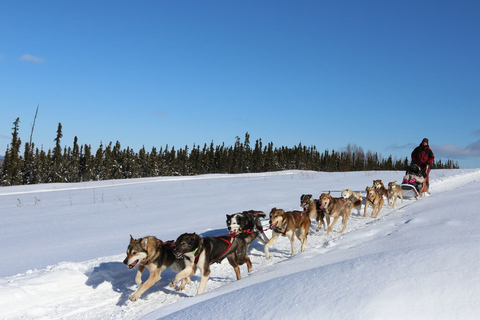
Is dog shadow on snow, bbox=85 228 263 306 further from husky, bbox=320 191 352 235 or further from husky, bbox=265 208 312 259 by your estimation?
husky, bbox=320 191 352 235

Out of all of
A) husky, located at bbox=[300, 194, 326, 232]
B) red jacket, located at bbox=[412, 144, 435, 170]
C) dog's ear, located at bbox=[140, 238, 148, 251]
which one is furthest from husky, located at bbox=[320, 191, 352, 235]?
red jacket, located at bbox=[412, 144, 435, 170]

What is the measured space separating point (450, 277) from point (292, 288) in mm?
1216

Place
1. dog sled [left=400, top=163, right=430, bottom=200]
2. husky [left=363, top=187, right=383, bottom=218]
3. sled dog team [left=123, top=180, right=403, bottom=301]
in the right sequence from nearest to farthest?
sled dog team [left=123, top=180, right=403, bottom=301]
husky [left=363, top=187, right=383, bottom=218]
dog sled [left=400, top=163, right=430, bottom=200]

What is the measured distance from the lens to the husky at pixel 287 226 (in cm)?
545

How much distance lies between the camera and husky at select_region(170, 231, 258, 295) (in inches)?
161

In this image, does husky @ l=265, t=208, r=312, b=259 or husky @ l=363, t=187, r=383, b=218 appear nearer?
husky @ l=265, t=208, r=312, b=259

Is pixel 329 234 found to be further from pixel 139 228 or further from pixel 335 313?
pixel 335 313

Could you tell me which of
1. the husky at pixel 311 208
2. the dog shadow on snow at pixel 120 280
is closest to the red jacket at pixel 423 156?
the husky at pixel 311 208

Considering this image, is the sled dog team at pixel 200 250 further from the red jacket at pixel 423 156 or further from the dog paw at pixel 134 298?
the red jacket at pixel 423 156

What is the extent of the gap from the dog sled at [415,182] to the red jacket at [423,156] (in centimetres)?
37

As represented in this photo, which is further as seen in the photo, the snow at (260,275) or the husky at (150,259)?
the husky at (150,259)

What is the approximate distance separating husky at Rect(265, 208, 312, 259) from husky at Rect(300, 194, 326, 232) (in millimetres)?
742

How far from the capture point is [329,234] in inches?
266

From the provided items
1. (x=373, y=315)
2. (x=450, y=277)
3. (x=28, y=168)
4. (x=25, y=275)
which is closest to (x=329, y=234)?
(x=450, y=277)
